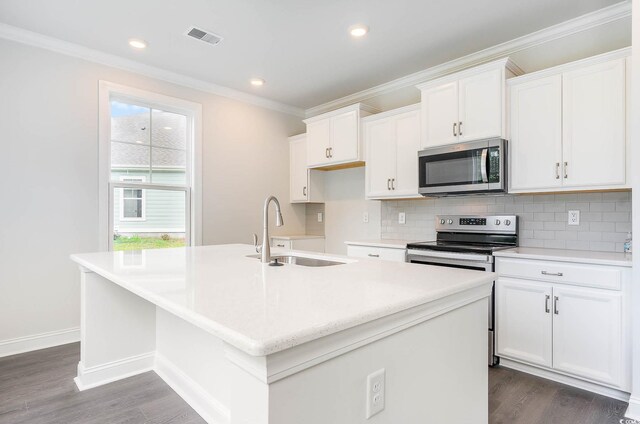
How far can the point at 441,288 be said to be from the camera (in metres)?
1.27

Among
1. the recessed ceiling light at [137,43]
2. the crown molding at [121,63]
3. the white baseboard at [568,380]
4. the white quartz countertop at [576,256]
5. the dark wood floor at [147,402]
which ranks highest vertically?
the recessed ceiling light at [137,43]

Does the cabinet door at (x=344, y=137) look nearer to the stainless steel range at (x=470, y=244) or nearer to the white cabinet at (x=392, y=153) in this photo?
the white cabinet at (x=392, y=153)

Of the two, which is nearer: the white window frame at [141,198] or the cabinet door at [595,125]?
the cabinet door at [595,125]

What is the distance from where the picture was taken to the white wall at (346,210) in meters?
4.29

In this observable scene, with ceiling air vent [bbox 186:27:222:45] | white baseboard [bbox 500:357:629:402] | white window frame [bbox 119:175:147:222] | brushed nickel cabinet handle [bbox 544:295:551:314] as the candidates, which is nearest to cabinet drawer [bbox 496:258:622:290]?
brushed nickel cabinet handle [bbox 544:295:551:314]

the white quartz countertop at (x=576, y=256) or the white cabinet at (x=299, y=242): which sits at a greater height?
the white quartz countertop at (x=576, y=256)

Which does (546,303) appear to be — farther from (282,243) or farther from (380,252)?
(282,243)

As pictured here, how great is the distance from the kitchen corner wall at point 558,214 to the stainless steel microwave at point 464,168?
13.3 inches

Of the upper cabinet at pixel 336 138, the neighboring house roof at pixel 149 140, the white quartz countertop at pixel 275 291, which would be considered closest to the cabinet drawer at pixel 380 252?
the upper cabinet at pixel 336 138

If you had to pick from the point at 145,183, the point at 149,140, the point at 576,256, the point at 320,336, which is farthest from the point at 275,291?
the point at 149,140

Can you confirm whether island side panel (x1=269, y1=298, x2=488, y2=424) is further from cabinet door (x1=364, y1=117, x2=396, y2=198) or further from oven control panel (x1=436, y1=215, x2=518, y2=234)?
cabinet door (x1=364, y1=117, x2=396, y2=198)

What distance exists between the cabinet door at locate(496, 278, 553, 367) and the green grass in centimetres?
314

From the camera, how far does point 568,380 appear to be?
2373 millimetres

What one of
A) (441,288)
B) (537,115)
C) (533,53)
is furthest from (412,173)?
(441,288)
